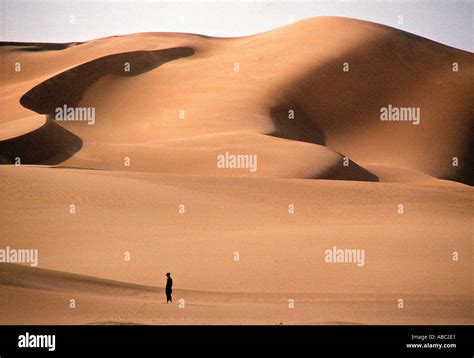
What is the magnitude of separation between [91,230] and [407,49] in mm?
48127

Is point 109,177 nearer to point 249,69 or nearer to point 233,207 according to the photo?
point 233,207

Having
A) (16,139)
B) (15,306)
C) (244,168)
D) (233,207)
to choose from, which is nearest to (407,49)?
(244,168)

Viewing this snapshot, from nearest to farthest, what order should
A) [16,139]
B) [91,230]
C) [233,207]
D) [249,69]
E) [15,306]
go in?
[15,306], [91,230], [233,207], [16,139], [249,69]

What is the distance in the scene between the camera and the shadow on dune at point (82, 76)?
54497mm
